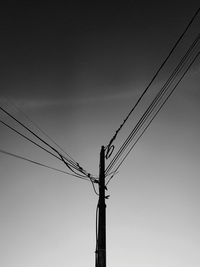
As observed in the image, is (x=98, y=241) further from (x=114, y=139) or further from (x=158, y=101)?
(x=158, y=101)

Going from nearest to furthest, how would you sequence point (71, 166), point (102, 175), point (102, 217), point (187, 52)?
point (187, 52)
point (102, 217)
point (102, 175)
point (71, 166)

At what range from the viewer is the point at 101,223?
30.2 ft

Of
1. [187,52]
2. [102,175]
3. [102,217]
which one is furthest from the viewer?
[102,175]

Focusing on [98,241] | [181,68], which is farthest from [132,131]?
[98,241]

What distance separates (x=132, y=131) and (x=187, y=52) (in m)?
3.26

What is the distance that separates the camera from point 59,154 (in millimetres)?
11023

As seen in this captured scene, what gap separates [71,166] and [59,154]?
23.5 inches

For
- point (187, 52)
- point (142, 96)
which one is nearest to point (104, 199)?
point (142, 96)

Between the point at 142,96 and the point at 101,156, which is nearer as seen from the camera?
the point at 142,96

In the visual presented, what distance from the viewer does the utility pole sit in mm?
8461

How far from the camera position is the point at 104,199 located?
9.81 metres

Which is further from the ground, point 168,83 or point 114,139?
point 168,83

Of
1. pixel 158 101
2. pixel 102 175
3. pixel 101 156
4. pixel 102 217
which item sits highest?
pixel 158 101

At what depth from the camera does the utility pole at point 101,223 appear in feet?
27.8
